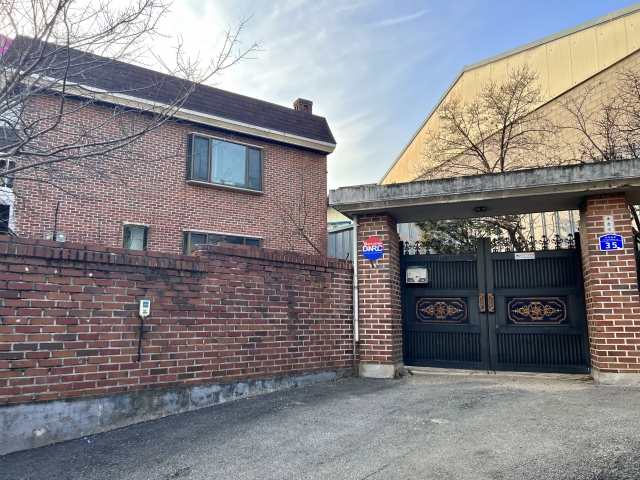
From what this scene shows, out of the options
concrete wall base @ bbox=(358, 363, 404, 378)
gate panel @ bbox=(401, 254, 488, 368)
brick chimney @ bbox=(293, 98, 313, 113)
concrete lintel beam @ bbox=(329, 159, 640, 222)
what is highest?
brick chimney @ bbox=(293, 98, 313, 113)

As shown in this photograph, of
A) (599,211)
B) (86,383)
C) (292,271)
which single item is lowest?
(86,383)

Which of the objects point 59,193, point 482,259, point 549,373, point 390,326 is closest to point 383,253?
point 390,326

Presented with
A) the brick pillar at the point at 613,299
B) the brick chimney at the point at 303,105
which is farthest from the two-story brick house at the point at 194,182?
the brick pillar at the point at 613,299

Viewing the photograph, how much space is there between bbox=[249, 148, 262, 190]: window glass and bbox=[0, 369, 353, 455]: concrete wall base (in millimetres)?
7881

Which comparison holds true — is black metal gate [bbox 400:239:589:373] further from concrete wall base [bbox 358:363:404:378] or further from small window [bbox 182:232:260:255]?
small window [bbox 182:232:260:255]

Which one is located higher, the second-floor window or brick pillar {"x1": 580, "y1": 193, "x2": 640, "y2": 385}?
the second-floor window

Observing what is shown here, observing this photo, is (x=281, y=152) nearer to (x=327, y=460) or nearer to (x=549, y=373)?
(x=549, y=373)

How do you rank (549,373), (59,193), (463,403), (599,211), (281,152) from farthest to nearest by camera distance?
(281,152), (59,193), (549,373), (599,211), (463,403)

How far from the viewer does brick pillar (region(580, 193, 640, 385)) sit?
571cm

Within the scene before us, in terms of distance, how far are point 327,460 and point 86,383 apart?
8.45 ft

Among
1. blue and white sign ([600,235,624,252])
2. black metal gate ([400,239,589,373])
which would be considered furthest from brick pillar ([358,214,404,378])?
blue and white sign ([600,235,624,252])

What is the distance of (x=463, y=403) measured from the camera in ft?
16.3

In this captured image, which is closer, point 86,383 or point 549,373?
point 86,383

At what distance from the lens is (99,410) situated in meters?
4.55
